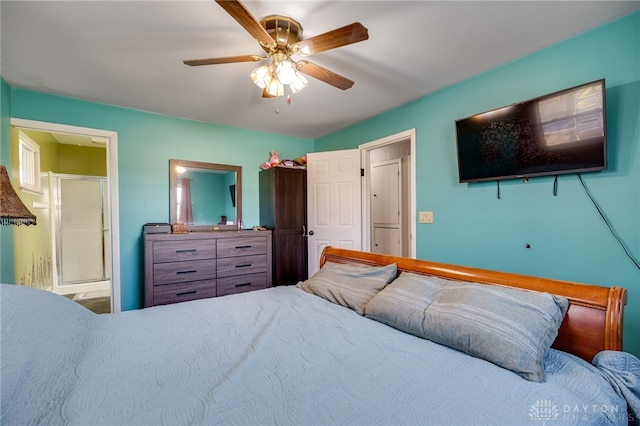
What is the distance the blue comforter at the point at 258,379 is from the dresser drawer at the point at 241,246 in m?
1.87

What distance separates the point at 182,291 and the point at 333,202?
209 cm

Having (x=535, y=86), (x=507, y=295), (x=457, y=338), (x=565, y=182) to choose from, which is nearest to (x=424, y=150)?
(x=535, y=86)

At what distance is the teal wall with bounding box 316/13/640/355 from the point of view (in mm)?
1672

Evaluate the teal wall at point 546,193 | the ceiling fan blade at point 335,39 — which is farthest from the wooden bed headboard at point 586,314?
the ceiling fan blade at point 335,39

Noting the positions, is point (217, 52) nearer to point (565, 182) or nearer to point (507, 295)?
point (507, 295)

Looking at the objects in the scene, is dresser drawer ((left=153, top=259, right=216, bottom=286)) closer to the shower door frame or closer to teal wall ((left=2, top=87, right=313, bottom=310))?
teal wall ((left=2, top=87, right=313, bottom=310))

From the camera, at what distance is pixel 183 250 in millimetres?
2963

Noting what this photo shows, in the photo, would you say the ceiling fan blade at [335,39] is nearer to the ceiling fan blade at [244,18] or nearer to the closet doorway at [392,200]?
the ceiling fan blade at [244,18]

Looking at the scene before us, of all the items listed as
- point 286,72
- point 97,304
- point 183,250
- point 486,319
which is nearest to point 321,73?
point 286,72

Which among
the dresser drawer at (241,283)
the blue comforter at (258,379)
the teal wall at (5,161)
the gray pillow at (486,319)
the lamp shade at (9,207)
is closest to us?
the blue comforter at (258,379)

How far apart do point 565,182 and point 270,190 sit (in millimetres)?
2991

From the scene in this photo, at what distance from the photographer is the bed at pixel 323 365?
0.74m

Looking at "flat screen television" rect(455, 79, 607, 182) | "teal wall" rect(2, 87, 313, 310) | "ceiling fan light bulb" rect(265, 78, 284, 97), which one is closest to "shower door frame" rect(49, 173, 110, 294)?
"teal wall" rect(2, 87, 313, 310)

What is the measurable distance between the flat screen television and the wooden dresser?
2.46 meters
